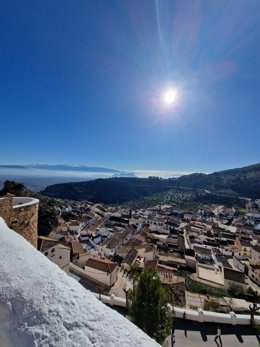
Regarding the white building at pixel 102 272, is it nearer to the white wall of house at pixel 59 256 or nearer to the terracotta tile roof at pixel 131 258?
the white wall of house at pixel 59 256

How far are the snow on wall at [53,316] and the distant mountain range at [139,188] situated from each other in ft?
340

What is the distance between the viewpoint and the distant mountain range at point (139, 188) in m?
110

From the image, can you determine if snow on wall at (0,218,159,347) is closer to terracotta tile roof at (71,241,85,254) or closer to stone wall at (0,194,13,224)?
stone wall at (0,194,13,224)

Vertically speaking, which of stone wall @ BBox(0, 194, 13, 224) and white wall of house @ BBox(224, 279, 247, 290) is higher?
stone wall @ BBox(0, 194, 13, 224)

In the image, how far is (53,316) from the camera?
4.54 feet

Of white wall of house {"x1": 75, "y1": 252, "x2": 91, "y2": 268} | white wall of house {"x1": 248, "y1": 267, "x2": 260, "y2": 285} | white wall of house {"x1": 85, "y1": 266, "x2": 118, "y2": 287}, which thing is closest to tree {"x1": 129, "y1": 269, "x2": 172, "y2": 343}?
white wall of house {"x1": 85, "y1": 266, "x2": 118, "y2": 287}

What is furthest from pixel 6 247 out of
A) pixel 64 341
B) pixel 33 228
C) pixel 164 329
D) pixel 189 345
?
pixel 189 345

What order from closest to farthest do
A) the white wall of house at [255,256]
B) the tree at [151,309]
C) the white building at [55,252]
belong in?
the tree at [151,309] < the white building at [55,252] < the white wall of house at [255,256]

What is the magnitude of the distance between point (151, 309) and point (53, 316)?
7412mm

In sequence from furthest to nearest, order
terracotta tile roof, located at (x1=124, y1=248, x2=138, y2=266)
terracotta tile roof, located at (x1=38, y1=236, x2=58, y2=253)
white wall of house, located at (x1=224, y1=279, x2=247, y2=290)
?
1. terracotta tile roof, located at (x1=124, y1=248, x2=138, y2=266)
2. white wall of house, located at (x1=224, y1=279, x2=247, y2=290)
3. terracotta tile roof, located at (x1=38, y1=236, x2=58, y2=253)

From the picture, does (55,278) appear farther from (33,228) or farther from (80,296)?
(33,228)

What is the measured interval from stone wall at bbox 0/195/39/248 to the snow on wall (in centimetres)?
465

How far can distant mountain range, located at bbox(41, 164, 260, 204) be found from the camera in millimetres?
109938

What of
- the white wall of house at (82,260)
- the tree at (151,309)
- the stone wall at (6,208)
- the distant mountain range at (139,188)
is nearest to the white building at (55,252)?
the white wall of house at (82,260)
